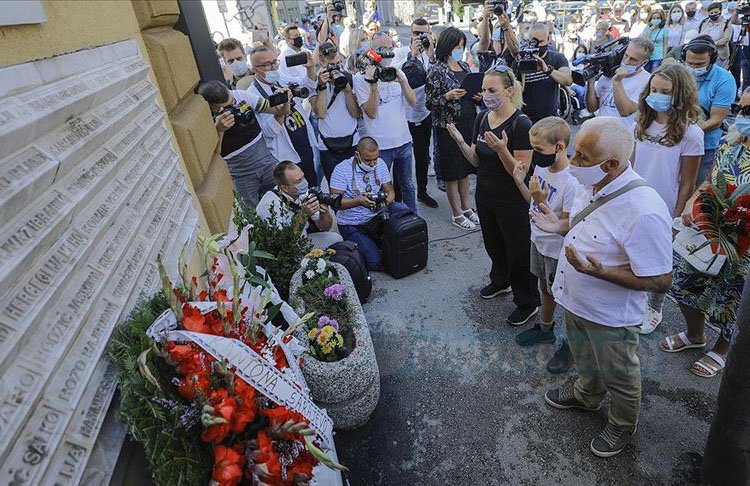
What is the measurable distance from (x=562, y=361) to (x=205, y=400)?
2.71 metres

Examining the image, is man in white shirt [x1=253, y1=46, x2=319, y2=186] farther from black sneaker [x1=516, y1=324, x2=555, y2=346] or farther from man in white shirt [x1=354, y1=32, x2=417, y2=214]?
black sneaker [x1=516, y1=324, x2=555, y2=346]

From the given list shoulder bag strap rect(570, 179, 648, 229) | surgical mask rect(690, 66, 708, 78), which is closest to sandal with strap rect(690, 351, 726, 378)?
shoulder bag strap rect(570, 179, 648, 229)

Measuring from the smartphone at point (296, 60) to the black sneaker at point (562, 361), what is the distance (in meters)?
3.97

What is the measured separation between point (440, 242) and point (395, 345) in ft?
6.07

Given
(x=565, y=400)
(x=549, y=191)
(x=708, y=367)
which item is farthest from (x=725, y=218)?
(x=565, y=400)

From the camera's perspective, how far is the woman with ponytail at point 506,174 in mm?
3229

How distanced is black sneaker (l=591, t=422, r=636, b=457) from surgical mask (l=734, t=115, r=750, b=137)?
6.30 ft

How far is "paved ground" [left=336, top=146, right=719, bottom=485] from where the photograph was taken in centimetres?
263

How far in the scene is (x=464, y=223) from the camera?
5.48 m

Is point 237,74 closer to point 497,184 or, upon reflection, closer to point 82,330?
point 497,184

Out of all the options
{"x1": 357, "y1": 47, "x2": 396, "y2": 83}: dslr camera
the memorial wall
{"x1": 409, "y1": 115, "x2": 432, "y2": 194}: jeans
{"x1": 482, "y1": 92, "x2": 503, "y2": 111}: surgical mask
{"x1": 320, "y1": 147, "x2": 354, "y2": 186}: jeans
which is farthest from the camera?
{"x1": 409, "y1": 115, "x2": 432, "y2": 194}: jeans

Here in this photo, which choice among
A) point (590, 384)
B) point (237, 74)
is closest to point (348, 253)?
point (590, 384)

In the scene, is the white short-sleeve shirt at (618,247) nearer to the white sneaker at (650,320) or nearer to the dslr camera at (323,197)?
the white sneaker at (650,320)

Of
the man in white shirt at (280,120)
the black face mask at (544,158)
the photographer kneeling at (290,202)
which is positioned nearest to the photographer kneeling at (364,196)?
the photographer kneeling at (290,202)
